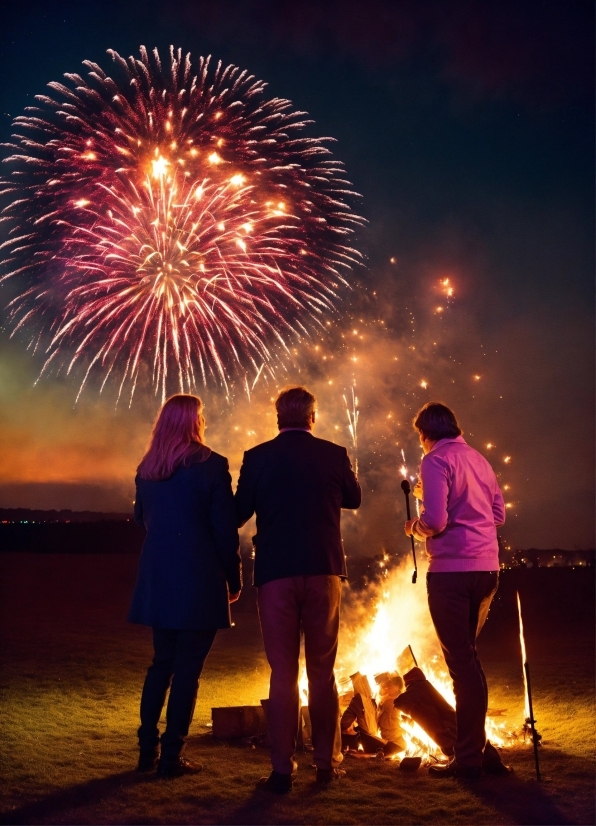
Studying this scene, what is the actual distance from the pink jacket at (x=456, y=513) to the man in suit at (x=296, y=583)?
1.84ft

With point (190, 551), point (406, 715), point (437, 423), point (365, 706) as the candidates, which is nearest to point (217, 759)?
point (365, 706)

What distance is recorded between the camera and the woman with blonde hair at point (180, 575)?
13.9ft

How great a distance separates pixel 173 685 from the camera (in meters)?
4.26

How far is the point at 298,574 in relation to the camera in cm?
409

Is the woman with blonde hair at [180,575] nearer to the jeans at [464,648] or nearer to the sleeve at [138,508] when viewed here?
the sleeve at [138,508]

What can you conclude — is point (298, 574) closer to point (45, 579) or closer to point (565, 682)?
point (565, 682)

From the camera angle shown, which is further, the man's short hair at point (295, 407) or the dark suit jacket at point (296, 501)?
the man's short hair at point (295, 407)

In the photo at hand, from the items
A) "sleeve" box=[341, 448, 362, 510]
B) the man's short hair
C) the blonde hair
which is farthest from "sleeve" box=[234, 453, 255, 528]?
"sleeve" box=[341, 448, 362, 510]

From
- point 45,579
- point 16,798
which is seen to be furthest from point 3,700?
point 45,579

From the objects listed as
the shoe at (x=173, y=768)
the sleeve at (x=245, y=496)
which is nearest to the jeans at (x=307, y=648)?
the sleeve at (x=245, y=496)

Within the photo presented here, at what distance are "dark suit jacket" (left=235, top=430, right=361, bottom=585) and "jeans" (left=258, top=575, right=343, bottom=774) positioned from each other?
10 centimetres

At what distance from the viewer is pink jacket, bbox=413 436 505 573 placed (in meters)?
4.29

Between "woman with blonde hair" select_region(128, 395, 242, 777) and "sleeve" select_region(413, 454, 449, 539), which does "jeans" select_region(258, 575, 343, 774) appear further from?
"sleeve" select_region(413, 454, 449, 539)

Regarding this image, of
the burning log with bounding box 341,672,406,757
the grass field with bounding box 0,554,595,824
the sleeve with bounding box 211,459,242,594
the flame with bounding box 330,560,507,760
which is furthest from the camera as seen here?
the flame with bounding box 330,560,507,760
